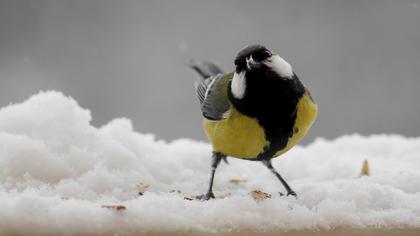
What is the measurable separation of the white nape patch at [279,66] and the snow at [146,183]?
287 mm

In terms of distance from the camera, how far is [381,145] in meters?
2.15

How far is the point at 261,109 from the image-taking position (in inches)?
54.9

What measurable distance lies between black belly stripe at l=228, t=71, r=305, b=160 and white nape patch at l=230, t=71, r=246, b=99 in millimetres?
13

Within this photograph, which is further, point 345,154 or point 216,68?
point 216,68

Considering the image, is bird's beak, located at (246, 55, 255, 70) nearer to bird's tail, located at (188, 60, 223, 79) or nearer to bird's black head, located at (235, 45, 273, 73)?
bird's black head, located at (235, 45, 273, 73)

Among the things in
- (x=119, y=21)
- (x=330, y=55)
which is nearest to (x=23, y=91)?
(x=119, y=21)

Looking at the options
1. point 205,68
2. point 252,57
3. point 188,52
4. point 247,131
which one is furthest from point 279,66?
point 188,52

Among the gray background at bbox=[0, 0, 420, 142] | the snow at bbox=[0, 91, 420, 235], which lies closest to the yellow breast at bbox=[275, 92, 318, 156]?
the snow at bbox=[0, 91, 420, 235]

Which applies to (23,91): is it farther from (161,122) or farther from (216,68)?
(216,68)

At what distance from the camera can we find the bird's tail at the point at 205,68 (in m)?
2.17

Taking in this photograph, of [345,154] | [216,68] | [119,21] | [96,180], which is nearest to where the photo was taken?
[96,180]

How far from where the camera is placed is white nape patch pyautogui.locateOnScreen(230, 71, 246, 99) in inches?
Result: 56.1

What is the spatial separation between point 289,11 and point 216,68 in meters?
1.53

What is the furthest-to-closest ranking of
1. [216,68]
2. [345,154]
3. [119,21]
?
[119,21] < [216,68] < [345,154]
